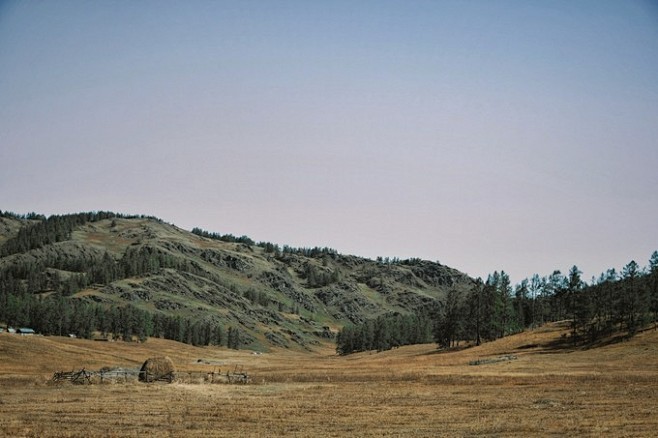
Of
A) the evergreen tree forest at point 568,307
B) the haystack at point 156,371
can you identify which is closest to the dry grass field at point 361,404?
the haystack at point 156,371

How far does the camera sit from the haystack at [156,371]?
2311 inches

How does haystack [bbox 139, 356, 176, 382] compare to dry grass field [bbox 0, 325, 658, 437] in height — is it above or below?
above

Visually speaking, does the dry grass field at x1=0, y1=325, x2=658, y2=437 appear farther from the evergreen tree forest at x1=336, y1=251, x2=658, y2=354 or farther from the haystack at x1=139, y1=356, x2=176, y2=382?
the evergreen tree forest at x1=336, y1=251, x2=658, y2=354

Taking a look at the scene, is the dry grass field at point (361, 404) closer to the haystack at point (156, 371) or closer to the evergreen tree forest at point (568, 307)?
the haystack at point (156, 371)

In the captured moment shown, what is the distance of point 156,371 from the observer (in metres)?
59.2

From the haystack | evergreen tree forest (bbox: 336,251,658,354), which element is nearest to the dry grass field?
the haystack

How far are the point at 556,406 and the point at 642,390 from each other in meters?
12.8

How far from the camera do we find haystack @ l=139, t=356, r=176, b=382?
58688 mm

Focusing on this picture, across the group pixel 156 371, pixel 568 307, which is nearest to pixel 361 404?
pixel 156 371

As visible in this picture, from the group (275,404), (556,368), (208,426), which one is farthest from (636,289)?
(208,426)

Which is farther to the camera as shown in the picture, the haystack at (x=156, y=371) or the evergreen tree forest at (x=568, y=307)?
the evergreen tree forest at (x=568, y=307)

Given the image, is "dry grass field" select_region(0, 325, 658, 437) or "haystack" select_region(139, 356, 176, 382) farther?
"haystack" select_region(139, 356, 176, 382)

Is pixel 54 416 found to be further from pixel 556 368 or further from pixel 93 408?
pixel 556 368

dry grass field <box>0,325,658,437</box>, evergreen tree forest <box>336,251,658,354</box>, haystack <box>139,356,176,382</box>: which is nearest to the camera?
dry grass field <box>0,325,658,437</box>
